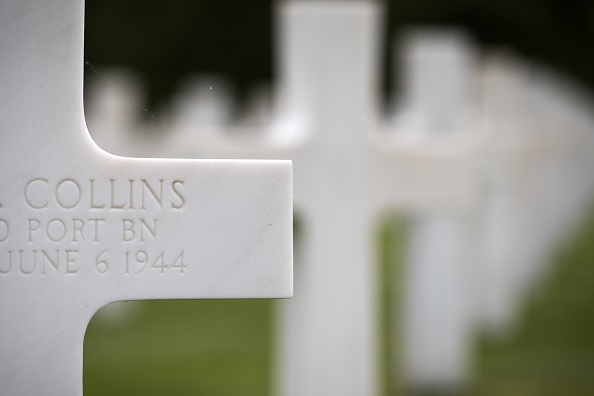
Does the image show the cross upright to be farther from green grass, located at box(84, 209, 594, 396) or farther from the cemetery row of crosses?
green grass, located at box(84, 209, 594, 396)

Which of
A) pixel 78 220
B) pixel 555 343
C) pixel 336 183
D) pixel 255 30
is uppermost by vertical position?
pixel 255 30

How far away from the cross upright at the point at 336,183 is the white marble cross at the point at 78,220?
1.43 meters

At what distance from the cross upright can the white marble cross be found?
1430 mm

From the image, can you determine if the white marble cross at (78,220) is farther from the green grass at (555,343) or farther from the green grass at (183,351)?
the green grass at (555,343)

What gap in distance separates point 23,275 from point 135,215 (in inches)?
9.5

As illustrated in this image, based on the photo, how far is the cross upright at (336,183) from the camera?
3275 millimetres

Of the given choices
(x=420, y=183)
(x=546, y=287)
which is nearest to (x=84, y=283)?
(x=420, y=183)

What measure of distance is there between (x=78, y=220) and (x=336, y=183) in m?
1.63

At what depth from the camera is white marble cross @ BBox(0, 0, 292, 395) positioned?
1.74m

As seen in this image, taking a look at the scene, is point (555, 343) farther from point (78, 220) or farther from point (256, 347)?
point (78, 220)

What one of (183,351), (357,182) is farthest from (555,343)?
(357,182)

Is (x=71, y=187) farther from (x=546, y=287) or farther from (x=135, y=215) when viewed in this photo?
(x=546, y=287)

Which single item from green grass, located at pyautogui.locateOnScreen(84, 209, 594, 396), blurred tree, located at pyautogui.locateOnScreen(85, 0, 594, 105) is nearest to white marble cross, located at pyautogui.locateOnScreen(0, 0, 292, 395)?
green grass, located at pyautogui.locateOnScreen(84, 209, 594, 396)

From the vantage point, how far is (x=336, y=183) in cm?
329
